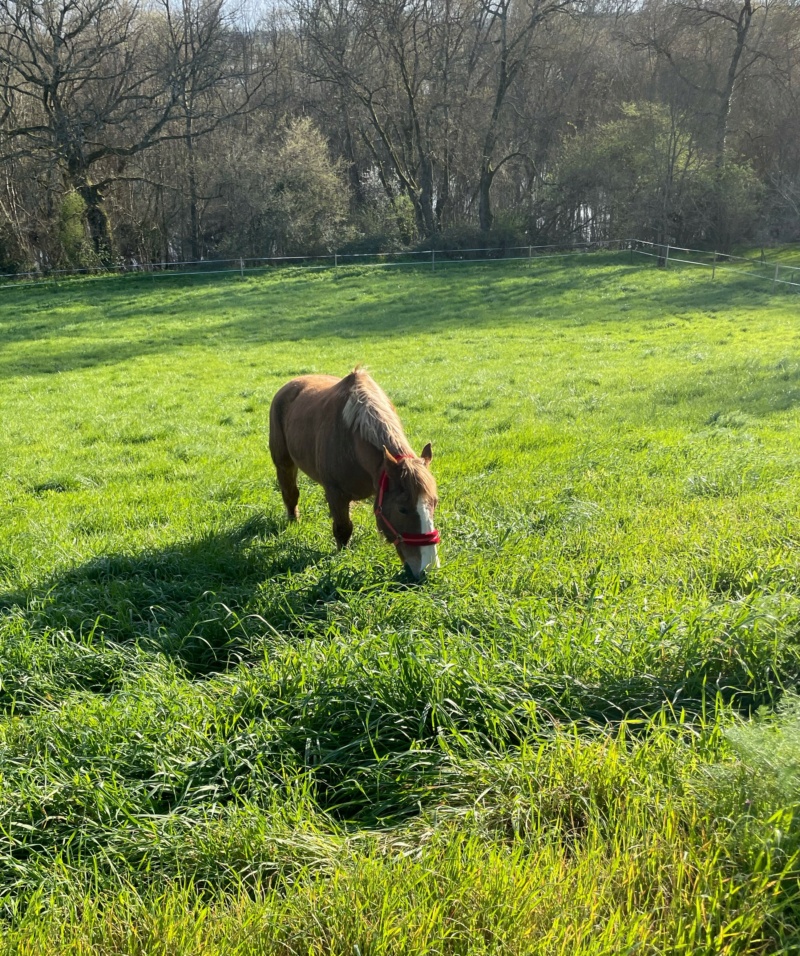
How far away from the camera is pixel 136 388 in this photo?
Answer: 14008 mm

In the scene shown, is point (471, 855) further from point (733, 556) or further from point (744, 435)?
point (744, 435)

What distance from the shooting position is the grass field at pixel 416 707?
216 cm

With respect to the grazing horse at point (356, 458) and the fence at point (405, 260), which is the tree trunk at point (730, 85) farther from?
the grazing horse at point (356, 458)

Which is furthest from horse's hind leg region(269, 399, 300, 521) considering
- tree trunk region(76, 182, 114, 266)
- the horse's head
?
tree trunk region(76, 182, 114, 266)

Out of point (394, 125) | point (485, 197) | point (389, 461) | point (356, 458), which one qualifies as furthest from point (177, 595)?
point (394, 125)

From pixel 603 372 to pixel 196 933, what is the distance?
1293 cm

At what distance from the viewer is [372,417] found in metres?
5.28

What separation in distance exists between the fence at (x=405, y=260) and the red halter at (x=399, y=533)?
29531 millimetres

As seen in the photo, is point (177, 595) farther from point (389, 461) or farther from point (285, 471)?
point (285, 471)

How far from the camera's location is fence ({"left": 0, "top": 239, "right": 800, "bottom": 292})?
32219 mm

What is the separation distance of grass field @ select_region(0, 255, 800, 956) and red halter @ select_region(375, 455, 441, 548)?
0.31 m

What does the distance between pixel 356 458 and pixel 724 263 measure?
106ft

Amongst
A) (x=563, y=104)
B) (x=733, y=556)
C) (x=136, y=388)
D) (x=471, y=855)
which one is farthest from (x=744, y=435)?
(x=563, y=104)

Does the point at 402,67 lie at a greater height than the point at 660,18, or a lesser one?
lesser
